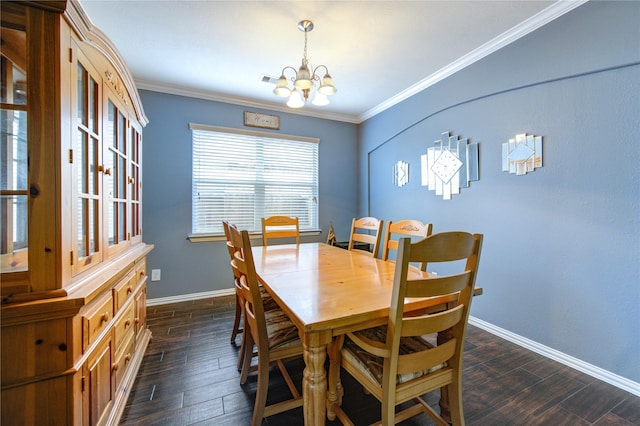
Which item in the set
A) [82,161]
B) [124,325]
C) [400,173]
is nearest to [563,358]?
[400,173]

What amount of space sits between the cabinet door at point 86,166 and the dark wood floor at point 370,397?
92cm

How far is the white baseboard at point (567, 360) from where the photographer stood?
5.24 feet

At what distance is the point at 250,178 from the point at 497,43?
2.93 meters

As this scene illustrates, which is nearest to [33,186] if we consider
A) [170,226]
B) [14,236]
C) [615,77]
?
[14,236]

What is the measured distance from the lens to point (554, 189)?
1.93 meters

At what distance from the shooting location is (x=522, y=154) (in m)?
2.11

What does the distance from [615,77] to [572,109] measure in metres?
0.24

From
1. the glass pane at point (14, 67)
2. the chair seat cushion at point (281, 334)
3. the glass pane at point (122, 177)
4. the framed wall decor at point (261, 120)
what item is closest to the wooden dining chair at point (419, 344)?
the chair seat cushion at point (281, 334)

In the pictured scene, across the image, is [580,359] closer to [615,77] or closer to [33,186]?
[615,77]

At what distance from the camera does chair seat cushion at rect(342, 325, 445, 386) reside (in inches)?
40.8

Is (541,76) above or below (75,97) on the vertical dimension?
above

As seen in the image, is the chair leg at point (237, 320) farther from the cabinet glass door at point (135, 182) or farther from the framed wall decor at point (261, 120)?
the framed wall decor at point (261, 120)

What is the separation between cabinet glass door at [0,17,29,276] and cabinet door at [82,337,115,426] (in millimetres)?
506

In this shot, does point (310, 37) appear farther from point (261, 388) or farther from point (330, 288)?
point (261, 388)
